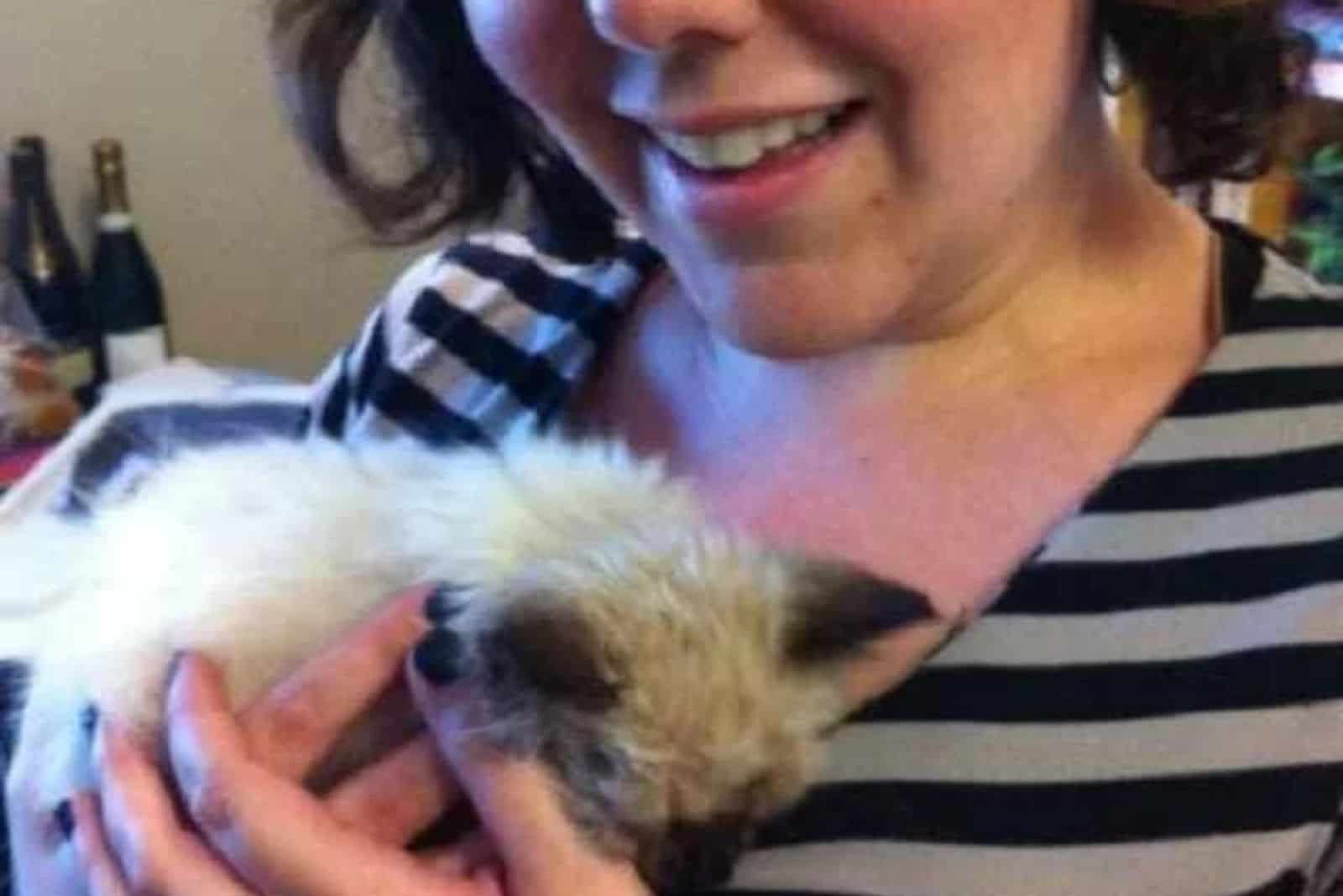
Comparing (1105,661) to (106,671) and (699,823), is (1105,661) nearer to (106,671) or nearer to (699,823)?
(699,823)

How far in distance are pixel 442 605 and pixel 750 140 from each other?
21 centimetres

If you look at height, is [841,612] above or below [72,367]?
above

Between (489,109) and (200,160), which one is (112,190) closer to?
(200,160)

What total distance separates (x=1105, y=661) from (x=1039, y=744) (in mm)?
43

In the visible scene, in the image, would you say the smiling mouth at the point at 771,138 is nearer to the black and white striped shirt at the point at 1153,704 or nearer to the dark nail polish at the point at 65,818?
the black and white striped shirt at the point at 1153,704

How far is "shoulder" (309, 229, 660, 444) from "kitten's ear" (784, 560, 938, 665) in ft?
0.73

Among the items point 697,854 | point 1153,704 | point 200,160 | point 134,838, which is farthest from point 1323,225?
point 200,160

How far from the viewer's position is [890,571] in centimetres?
88

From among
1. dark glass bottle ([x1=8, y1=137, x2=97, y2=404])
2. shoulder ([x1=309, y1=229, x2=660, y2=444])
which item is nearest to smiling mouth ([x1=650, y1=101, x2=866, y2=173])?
shoulder ([x1=309, y1=229, x2=660, y2=444])

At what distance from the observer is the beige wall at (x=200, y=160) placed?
2.33 meters

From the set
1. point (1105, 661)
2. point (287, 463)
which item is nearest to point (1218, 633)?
point (1105, 661)

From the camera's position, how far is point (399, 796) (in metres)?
0.80

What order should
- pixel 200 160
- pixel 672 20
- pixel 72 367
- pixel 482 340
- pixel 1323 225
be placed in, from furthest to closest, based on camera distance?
pixel 200 160 → pixel 72 367 → pixel 1323 225 → pixel 482 340 → pixel 672 20

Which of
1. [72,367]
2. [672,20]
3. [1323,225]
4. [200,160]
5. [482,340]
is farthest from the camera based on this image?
[200,160]
